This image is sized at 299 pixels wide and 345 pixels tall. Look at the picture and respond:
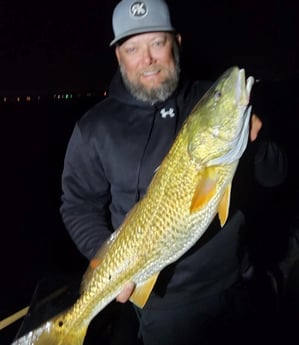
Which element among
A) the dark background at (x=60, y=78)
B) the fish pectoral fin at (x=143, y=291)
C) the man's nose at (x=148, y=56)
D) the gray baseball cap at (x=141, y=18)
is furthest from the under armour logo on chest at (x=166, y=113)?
the dark background at (x=60, y=78)

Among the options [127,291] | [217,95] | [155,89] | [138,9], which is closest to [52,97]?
[138,9]

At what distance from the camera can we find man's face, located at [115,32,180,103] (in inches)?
96.4

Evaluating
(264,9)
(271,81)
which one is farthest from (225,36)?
(271,81)

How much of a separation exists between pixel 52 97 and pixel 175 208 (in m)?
15.6

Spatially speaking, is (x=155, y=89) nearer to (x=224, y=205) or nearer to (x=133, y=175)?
(x=133, y=175)

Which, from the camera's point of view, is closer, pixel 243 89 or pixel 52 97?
pixel 243 89

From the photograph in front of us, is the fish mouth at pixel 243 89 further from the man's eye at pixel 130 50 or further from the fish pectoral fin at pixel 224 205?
the man's eye at pixel 130 50

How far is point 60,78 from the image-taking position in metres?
16.3

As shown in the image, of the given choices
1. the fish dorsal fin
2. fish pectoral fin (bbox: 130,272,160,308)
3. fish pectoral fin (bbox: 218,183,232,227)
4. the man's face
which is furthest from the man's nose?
fish pectoral fin (bbox: 130,272,160,308)

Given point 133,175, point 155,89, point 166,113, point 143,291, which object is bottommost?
point 143,291

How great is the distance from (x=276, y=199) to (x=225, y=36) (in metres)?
13.9

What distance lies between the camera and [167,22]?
2.51 metres

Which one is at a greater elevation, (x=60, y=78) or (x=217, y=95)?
(x=217, y=95)

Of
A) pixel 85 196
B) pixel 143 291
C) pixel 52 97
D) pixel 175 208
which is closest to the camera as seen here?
pixel 175 208
